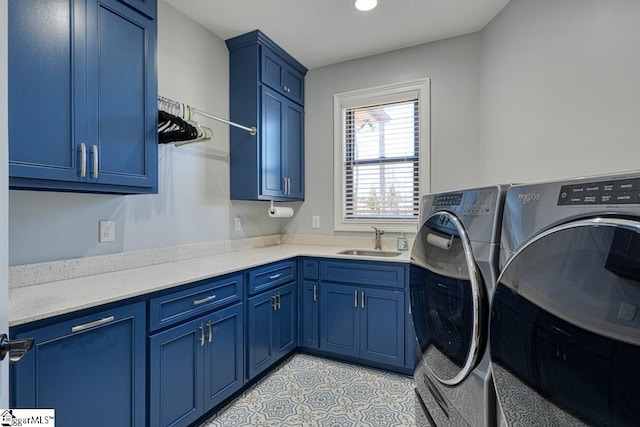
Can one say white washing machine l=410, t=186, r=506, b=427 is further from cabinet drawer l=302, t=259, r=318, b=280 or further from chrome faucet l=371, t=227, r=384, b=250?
chrome faucet l=371, t=227, r=384, b=250

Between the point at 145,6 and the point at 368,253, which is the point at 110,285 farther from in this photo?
the point at 368,253

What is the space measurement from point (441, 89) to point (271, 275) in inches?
84.0

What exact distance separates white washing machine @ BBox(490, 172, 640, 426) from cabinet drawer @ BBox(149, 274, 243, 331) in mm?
1429

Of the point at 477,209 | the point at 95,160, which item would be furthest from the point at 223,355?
the point at 477,209

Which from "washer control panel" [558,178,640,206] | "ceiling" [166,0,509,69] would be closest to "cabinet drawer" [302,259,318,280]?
"ceiling" [166,0,509,69]

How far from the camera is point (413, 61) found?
2.92 metres

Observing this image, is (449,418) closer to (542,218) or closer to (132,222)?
(542,218)

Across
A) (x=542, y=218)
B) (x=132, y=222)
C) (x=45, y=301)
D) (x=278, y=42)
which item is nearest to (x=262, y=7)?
(x=278, y=42)

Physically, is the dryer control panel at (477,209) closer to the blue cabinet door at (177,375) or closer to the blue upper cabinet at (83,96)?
the blue cabinet door at (177,375)

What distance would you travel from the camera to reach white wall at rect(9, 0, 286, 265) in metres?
1.61

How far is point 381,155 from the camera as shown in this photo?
3.10m

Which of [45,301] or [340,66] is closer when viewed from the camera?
[45,301]

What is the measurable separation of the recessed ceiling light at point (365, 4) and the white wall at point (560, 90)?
3.10ft

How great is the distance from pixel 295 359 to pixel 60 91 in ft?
7.75
